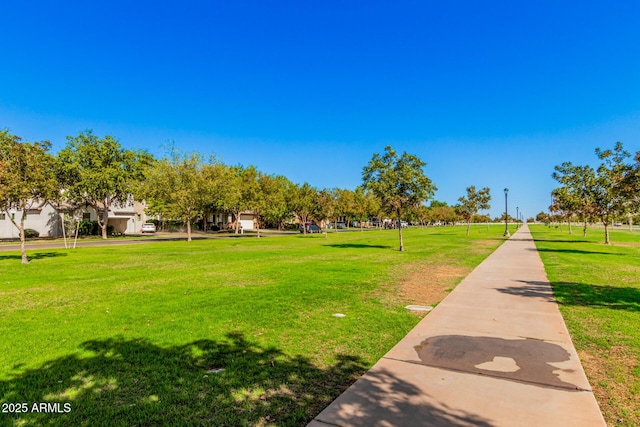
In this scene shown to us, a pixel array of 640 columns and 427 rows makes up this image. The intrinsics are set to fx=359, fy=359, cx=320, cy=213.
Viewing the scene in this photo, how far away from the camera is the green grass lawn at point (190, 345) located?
3.60 m

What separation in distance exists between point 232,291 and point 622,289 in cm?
1061

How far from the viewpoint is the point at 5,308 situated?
25.5ft

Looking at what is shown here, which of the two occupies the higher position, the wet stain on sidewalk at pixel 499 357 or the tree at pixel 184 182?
the tree at pixel 184 182

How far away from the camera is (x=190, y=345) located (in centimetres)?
539

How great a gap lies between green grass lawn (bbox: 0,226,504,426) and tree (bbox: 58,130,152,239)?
31.8m

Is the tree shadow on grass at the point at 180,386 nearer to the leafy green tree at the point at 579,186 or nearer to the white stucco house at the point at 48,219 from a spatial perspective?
the leafy green tree at the point at 579,186

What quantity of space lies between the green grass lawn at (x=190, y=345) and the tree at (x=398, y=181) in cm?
1140

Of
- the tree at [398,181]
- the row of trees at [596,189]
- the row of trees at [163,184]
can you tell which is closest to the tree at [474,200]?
the row of trees at [163,184]

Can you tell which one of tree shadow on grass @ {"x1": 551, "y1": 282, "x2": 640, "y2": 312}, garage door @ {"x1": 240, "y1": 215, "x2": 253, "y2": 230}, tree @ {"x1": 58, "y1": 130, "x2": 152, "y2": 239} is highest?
tree @ {"x1": 58, "y1": 130, "x2": 152, "y2": 239}

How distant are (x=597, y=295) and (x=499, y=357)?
6.19m

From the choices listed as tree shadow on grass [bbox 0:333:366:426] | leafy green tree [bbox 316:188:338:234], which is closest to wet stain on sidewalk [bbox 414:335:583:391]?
tree shadow on grass [bbox 0:333:366:426]

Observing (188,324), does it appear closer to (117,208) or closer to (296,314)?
(296,314)

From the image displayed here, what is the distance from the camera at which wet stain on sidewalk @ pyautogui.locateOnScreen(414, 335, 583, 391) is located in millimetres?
4242

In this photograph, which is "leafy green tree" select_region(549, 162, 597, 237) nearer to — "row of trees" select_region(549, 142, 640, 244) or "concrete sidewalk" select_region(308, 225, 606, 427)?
"row of trees" select_region(549, 142, 640, 244)
